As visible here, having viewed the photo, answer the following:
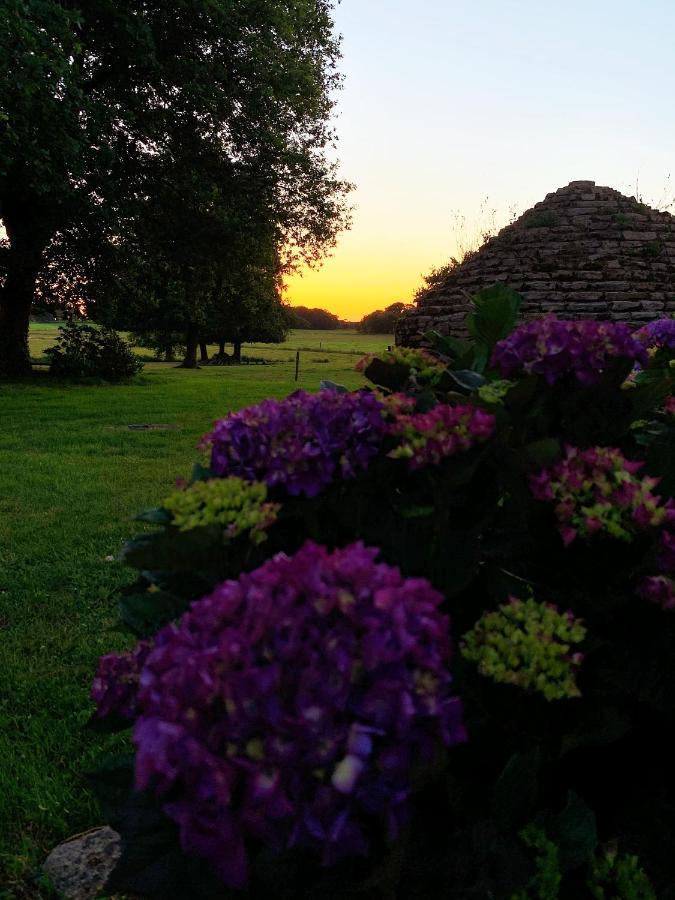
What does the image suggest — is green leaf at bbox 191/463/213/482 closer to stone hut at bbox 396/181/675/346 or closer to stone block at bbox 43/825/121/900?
stone block at bbox 43/825/121/900

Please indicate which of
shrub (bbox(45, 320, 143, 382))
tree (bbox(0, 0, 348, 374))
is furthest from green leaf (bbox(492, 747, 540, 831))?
shrub (bbox(45, 320, 143, 382))

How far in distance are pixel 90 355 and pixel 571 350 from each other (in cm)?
2591

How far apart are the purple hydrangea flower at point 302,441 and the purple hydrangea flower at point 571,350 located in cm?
39

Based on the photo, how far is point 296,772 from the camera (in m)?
0.88

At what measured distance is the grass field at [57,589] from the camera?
2.96m

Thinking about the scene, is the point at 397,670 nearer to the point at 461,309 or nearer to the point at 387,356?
the point at 387,356

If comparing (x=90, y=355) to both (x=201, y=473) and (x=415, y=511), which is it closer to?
(x=201, y=473)

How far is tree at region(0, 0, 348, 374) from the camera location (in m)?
16.2

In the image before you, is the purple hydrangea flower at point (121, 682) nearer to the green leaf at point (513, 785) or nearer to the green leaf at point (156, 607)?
the green leaf at point (156, 607)

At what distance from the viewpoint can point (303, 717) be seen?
34.1 inches

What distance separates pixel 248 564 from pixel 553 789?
95 cm

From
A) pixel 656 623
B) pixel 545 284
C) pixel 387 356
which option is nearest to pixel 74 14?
pixel 545 284

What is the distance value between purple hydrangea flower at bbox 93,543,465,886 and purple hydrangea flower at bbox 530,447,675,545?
55cm

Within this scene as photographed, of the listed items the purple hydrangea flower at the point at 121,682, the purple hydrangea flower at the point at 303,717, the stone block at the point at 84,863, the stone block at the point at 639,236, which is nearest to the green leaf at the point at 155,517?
the purple hydrangea flower at the point at 121,682
